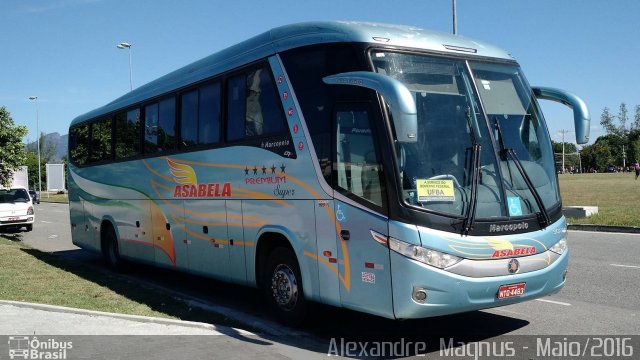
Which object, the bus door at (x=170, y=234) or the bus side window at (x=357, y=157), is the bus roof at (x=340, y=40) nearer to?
the bus side window at (x=357, y=157)

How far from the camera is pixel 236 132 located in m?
8.73

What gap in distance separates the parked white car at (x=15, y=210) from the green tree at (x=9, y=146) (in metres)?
2.61

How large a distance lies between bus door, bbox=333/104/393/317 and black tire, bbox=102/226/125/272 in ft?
27.4

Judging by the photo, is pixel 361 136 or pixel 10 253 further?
pixel 10 253

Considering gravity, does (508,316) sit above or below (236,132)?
below

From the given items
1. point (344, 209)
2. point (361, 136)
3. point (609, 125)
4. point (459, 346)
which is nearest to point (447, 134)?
point (361, 136)

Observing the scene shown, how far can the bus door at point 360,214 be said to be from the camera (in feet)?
20.2

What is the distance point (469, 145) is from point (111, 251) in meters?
10.1

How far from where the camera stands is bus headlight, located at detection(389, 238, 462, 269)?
19.3 ft

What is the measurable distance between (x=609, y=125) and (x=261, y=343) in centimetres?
13179

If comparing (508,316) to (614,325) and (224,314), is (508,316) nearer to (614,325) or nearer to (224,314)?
(614,325)

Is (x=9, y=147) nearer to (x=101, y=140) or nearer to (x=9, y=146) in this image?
(x=9, y=146)

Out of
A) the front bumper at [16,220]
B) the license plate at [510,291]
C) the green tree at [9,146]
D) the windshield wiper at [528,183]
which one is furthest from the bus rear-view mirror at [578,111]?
the front bumper at [16,220]
